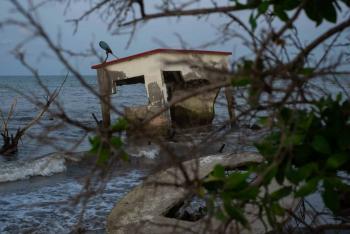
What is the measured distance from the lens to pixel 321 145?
1440 mm

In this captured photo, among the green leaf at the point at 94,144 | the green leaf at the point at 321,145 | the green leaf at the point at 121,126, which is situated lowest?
the green leaf at the point at 321,145

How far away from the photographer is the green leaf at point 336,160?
1.40m

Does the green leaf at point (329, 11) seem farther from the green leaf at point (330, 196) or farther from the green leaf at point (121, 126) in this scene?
the green leaf at point (121, 126)

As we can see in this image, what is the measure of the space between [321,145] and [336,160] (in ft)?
0.22

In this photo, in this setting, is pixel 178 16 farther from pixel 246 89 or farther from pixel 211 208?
pixel 211 208

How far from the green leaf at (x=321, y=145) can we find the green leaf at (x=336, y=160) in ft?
0.09

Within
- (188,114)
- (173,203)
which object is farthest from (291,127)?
(188,114)

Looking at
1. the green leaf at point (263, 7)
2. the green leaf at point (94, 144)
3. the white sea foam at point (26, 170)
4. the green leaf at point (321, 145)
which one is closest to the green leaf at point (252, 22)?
the green leaf at point (263, 7)

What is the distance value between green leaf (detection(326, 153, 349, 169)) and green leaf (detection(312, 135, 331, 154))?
0.09ft

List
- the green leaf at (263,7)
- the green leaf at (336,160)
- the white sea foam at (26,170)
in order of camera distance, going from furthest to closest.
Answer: the white sea foam at (26,170) → the green leaf at (263,7) → the green leaf at (336,160)

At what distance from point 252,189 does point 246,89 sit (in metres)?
0.34

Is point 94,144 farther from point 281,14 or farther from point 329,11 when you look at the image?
point 329,11

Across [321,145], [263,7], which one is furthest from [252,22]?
[321,145]

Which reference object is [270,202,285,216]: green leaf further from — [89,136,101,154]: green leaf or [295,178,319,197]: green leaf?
[89,136,101,154]: green leaf
